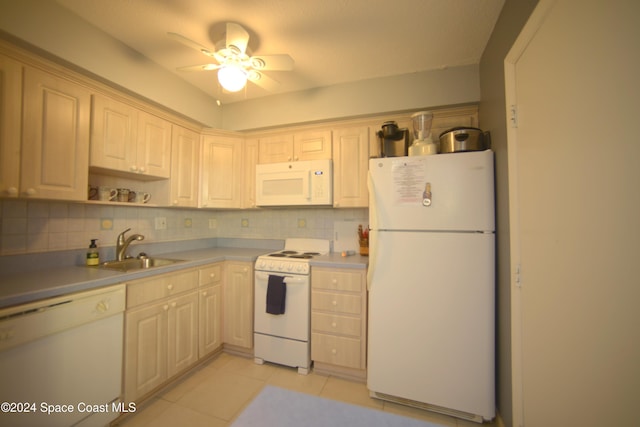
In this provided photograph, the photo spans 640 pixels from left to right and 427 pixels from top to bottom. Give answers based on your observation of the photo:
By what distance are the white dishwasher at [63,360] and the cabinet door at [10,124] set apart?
682 millimetres

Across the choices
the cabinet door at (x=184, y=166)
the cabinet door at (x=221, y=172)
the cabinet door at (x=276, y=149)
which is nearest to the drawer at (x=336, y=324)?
the cabinet door at (x=221, y=172)

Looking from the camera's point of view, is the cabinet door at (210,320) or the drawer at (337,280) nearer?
the drawer at (337,280)

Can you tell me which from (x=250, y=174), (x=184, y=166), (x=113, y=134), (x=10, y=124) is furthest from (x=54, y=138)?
(x=250, y=174)

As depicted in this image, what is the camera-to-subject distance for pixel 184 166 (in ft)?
7.55

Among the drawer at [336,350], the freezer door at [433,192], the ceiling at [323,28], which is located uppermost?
the ceiling at [323,28]

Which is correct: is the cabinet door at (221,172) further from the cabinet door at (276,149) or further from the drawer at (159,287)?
the drawer at (159,287)

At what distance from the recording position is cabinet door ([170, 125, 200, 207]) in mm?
2213

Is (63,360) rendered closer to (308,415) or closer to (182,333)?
(182,333)

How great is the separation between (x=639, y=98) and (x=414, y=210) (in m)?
1.05

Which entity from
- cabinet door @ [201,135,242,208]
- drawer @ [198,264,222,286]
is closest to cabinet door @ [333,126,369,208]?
cabinet door @ [201,135,242,208]

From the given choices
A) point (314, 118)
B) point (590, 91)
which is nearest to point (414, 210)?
point (590, 91)

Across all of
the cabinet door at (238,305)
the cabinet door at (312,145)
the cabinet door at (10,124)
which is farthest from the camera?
the cabinet door at (312,145)

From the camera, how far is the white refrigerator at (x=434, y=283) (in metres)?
1.46

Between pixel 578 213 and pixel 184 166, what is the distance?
2.67m
